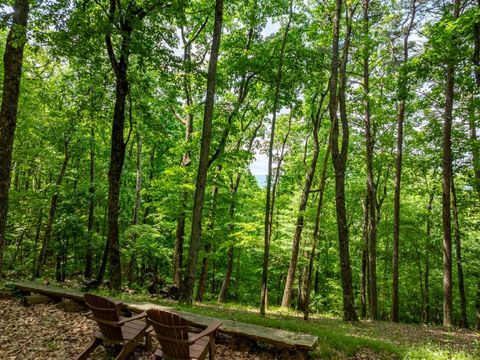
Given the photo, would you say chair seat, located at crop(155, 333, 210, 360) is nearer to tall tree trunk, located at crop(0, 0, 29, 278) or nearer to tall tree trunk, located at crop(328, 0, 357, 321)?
tall tree trunk, located at crop(0, 0, 29, 278)

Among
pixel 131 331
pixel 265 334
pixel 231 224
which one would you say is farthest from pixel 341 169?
pixel 131 331

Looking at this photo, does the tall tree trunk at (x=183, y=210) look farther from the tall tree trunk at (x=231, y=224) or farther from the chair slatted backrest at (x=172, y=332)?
the chair slatted backrest at (x=172, y=332)

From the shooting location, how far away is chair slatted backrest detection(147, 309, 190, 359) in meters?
3.81

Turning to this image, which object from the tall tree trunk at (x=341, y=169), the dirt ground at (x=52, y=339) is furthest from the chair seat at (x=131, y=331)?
the tall tree trunk at (x=341, y=169)

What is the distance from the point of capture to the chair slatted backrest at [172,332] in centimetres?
381

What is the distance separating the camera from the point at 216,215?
14.9m

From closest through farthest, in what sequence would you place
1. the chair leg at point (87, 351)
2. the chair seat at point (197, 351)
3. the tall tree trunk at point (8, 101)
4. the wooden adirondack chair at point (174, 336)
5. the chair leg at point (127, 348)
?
the wooden adirondack chair at point (174, 336)
the chair seat at point (197, 351)
the chair leg at point (127, 348)
the chair leg at point (87, 351)
the tall tree trunk at point (8, 101)

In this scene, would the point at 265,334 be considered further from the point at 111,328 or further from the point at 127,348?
the point at 111,328

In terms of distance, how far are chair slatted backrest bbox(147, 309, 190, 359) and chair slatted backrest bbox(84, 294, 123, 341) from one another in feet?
2.66

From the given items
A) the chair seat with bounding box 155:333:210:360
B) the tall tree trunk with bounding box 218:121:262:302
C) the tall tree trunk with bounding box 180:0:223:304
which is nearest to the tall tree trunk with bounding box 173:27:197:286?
the tall tree trunk with bounding box 218:121:262:302

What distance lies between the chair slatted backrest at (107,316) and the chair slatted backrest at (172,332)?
0.81 metres

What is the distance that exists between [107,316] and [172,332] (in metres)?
1.23

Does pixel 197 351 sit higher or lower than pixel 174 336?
lower

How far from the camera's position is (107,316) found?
4.46 m
